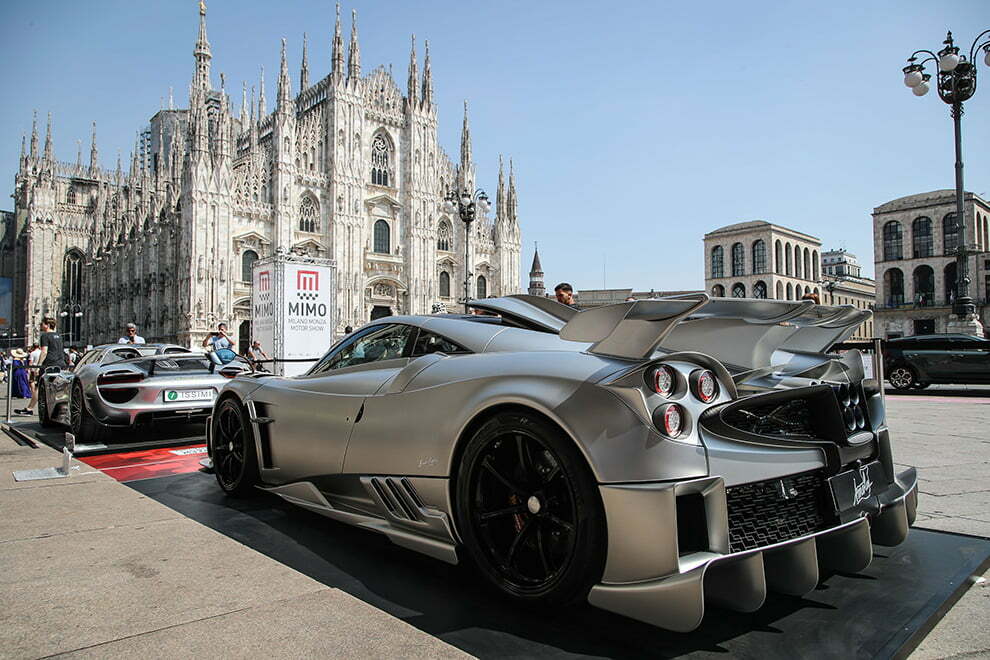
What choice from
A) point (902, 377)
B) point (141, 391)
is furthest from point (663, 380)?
point (902, 377)

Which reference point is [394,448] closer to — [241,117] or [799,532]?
[799,532]

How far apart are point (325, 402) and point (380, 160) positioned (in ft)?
149

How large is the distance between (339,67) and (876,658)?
154 ft

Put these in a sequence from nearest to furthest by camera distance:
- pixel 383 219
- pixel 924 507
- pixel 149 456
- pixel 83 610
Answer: pixel 83 610, pixel 924 507, pixel 149 456, pixel 383 219

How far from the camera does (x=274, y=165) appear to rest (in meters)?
40.1

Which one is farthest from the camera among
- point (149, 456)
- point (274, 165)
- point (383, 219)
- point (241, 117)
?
point (241, 117)

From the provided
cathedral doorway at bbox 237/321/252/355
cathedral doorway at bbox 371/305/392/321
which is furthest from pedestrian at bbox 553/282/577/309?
cathedral doorway at bbox 371/305/392/321

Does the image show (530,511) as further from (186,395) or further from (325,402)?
(186,395)

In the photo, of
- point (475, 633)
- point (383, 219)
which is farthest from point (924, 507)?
point (383, 219)

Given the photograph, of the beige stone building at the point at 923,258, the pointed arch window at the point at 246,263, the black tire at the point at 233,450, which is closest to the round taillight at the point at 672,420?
the black tire at the point at 233,450

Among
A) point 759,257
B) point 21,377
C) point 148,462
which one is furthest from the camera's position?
point 759,257

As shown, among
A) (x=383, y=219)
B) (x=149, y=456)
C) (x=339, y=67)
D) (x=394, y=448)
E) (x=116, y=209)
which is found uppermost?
(x=339, y=67)

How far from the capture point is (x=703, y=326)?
8.08ft

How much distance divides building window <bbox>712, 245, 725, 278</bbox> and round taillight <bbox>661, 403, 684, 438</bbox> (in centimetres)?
7839
